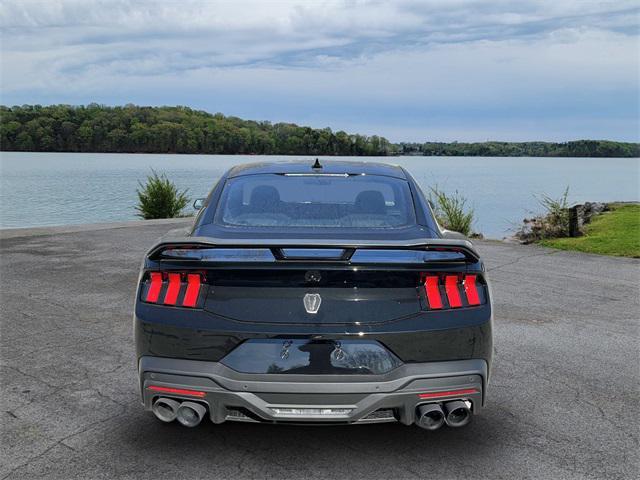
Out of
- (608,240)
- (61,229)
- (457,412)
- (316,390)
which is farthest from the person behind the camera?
(61,229)

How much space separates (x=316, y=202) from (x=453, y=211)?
45.1 ft

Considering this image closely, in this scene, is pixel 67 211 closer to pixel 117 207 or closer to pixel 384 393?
pixel 117 207

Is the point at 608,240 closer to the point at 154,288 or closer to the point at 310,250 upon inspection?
the point at 310,250

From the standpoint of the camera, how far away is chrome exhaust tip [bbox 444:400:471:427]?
3.42m

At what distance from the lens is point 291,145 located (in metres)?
43.8

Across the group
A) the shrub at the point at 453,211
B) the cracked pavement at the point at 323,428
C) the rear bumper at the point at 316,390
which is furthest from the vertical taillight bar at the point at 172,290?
the shrub at the point at 453,211

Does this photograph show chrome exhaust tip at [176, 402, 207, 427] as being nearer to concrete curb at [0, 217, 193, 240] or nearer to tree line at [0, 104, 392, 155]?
concrete curb at [0, 217, 193, 240]

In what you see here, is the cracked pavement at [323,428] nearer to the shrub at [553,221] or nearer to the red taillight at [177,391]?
the red taillight at [177,391]

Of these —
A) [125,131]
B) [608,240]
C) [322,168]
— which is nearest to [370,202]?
[322,168]

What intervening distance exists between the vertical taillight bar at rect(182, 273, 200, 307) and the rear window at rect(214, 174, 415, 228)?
755mm

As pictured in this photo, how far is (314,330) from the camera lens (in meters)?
3.29

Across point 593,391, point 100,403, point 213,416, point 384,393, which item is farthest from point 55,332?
point 593,391

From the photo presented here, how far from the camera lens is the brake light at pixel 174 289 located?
3.41 m

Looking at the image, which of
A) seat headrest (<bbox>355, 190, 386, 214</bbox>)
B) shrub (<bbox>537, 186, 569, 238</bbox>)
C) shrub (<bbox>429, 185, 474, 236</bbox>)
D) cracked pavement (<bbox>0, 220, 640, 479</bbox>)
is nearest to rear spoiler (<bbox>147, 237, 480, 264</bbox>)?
seat headrest (<bbox>355, 190, 386, 214</bbox>)
